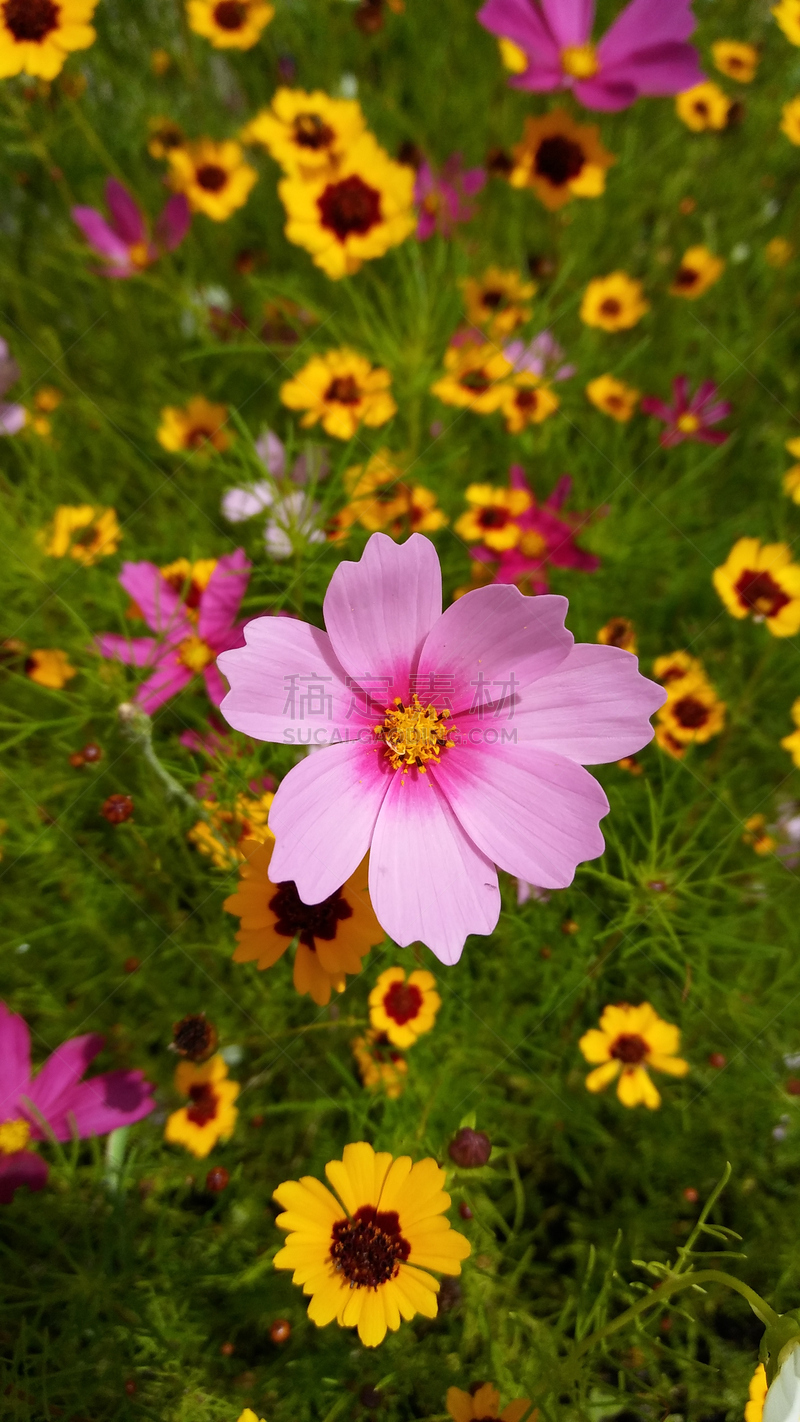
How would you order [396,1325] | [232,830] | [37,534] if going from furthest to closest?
1. [37,534]
2. [232,830]
3. [396,1325]

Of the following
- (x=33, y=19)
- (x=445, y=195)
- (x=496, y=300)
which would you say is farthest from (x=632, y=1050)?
(x=445, y=195)

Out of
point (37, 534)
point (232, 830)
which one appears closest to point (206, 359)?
point (37, 534)

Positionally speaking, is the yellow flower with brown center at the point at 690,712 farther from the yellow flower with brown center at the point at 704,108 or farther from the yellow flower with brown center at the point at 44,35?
the yellow flower with brown center at the point at 704,108

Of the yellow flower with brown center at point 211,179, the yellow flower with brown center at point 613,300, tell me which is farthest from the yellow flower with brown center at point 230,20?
the yellow flower with brown center at point 613,300

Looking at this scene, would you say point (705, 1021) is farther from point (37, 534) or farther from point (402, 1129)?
point (37, 534)

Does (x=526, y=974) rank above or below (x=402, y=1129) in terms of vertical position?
above

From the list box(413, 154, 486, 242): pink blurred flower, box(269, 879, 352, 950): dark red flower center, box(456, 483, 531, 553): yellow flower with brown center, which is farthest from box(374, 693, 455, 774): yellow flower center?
box(413, 154, 486, 242): pink blurred flower
